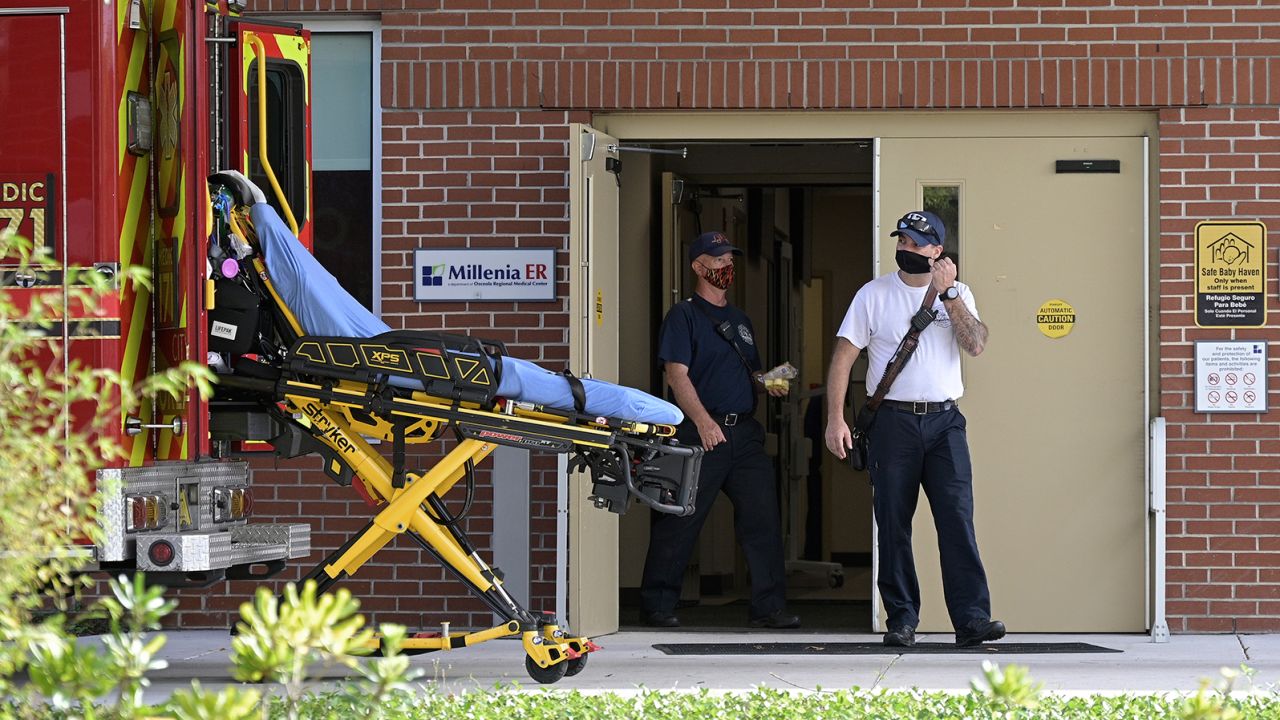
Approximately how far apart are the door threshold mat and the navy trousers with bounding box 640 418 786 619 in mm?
830

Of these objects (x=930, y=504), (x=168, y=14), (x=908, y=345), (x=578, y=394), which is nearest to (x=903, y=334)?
(x=908, y=345)

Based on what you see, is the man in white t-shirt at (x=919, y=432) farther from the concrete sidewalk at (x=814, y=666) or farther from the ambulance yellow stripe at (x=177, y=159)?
the ambulance yellow stripe at (x=177, y=159)

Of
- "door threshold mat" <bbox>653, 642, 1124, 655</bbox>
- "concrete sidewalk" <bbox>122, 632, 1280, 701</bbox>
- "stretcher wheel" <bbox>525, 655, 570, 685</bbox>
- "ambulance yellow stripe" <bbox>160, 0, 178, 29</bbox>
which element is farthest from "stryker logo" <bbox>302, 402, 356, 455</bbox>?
"door threshold mat" <bbox>653, 642, 1124, 655</bbox>

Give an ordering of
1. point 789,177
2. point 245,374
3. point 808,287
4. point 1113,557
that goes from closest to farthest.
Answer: point 245,374 → point 1113,557 → point 789,177 → point 808,287

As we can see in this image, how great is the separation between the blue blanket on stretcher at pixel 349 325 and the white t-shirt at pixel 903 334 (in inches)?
69.6

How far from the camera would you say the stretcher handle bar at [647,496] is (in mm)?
6297

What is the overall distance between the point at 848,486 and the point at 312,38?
6.30 meters

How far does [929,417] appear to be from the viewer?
7.84 metres

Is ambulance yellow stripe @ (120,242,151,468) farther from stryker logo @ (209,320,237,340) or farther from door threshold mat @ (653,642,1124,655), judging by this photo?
door threshold mat @ (653,642,1124,655)

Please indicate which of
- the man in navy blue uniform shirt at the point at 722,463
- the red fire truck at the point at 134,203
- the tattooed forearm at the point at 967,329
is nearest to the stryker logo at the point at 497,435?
the red fire truck at the point at 134,203

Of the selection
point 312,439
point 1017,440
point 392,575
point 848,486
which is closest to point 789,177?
point 848,486

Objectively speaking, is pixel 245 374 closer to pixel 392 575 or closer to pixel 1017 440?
pixel 392 575

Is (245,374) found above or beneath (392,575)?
above

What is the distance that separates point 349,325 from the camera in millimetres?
6531
